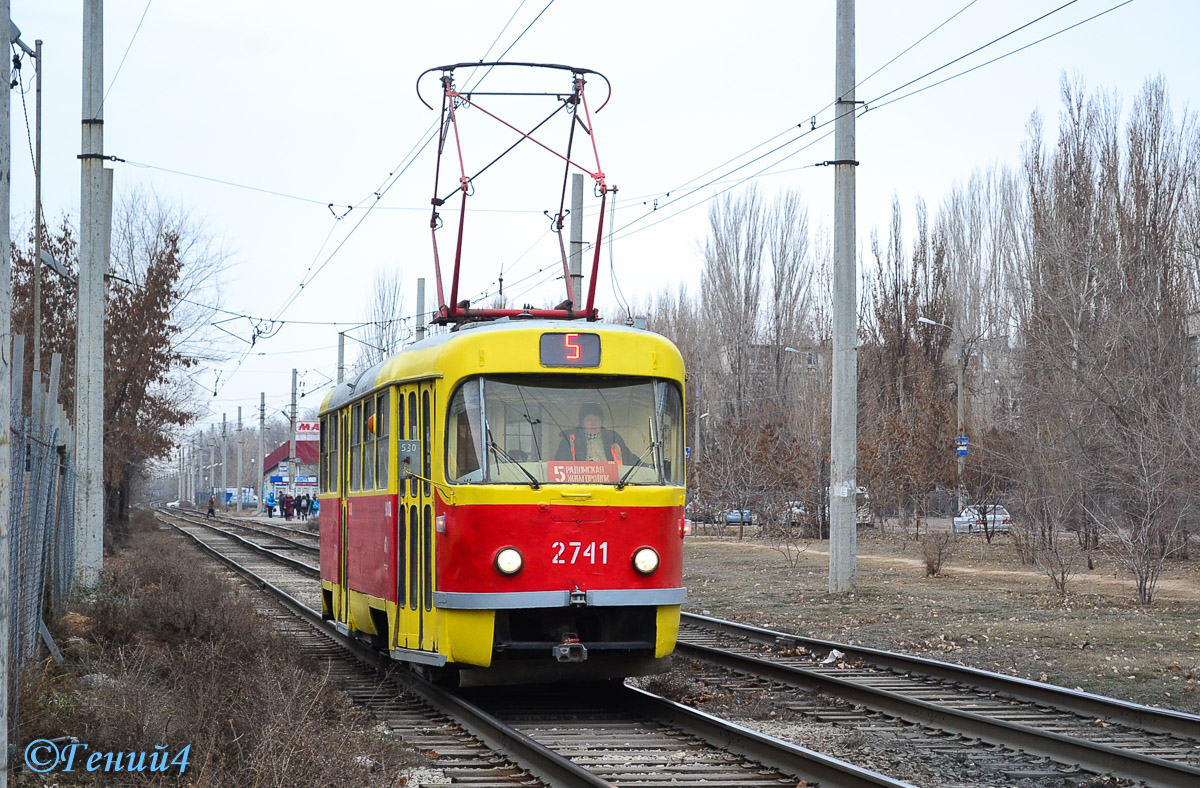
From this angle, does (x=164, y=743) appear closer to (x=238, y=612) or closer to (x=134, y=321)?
(x=238, y=612)

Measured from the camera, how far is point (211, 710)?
27.6ft

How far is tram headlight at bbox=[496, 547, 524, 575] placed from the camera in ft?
31.9

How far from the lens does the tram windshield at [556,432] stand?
9.97 meters

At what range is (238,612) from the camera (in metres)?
13.8

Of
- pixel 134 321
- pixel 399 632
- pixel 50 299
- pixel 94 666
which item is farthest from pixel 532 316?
pixel 134 321

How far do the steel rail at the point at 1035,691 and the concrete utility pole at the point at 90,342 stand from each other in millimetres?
8698

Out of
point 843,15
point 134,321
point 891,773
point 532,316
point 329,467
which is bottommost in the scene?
point 891,773

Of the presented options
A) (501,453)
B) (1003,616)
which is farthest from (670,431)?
(1003,616)

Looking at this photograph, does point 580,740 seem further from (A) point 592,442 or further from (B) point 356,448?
(B) point 356,448

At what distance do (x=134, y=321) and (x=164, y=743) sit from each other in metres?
27.5

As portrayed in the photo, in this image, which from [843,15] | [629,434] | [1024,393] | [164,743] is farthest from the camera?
[1024,393]

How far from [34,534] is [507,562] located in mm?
4202

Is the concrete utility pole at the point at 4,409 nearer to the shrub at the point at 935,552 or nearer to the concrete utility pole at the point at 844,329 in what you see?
the concrete utility pole at the point at 844,329

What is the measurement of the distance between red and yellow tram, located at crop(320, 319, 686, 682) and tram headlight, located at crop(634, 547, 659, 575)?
1 cm
